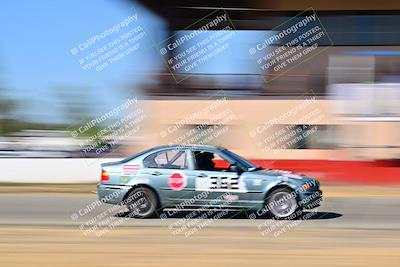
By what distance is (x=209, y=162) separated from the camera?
13.1 meters

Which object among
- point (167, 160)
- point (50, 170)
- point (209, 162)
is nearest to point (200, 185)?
point (209, 162)

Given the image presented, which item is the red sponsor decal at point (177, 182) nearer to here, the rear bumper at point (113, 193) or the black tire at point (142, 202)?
the black tire at point (142, 202)

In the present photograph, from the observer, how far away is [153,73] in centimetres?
2975

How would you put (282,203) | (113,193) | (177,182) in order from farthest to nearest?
(113,193), (177,182), (282,203)

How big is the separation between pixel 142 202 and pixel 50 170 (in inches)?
506

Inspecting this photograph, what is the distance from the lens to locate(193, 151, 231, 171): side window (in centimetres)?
1305

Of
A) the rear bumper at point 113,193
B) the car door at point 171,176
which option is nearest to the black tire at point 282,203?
the car door at point 171,176

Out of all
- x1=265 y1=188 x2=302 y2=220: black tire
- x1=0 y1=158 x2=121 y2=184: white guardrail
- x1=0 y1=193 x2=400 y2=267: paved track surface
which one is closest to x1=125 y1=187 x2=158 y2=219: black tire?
x1=0 y1=193 x2=400 y2=267: paved track surface

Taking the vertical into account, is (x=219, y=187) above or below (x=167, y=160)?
below

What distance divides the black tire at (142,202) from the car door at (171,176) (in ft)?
0.66

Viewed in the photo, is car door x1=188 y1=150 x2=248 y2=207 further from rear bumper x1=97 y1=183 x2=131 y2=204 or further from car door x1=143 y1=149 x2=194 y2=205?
rear bumper x1=97 y1=183 x2=131 y2=204

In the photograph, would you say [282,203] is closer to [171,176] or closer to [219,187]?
[219,187]

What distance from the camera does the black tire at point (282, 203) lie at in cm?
1280

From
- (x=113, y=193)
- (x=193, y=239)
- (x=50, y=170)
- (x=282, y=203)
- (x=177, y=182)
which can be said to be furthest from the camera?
(x=50, y=170)
